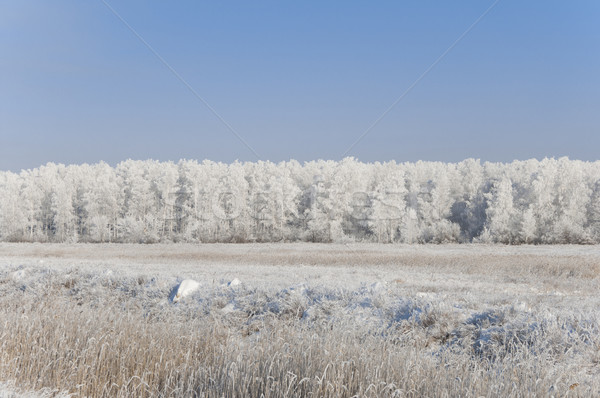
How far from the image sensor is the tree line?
2255 inches

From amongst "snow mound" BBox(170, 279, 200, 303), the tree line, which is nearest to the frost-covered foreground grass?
"snow mound" BBox(170, 279, 200, 303)

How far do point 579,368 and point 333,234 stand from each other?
54250 millimetres

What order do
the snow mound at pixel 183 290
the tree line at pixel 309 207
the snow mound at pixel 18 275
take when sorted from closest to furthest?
1. the snow mound at pixel 183 290
2. the snow mound at pixel 18 275
3. the tree line at pixel 309 207

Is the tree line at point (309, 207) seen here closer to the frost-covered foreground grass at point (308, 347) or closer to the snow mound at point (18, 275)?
the snow mound at point (18, 275)

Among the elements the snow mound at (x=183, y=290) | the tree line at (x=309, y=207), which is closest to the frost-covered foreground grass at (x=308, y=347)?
the snow mound at (x=183, y=290)

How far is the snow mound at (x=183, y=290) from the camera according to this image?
11596 mm

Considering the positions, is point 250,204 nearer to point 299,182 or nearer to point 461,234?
point 299,182

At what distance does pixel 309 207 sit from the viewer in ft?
228

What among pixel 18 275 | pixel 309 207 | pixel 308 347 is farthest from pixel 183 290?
pixel 309 207

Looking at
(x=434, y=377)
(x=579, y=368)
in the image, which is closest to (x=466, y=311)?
(x=579, y=368)

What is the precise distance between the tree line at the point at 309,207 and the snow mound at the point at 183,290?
148 feet

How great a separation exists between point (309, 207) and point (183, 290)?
57.9 metres

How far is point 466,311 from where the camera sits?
8.90 m

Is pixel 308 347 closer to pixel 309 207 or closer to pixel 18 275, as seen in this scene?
pixel 18 275
